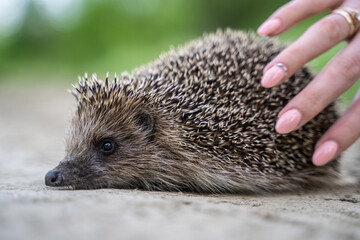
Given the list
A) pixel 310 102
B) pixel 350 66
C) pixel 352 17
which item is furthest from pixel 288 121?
pixel 352 17

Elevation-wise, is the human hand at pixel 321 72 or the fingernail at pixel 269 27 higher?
the fingernail at pixel 269 27

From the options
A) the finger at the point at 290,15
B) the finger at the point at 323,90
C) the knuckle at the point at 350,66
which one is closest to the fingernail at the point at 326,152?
the finger at the point at 323,90

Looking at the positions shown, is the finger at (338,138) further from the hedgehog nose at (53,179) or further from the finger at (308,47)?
the hedgehog nose at (53,179)

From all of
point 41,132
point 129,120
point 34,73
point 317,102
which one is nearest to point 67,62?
point 34,73

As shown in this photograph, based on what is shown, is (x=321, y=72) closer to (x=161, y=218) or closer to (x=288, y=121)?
(x=288, y=121)

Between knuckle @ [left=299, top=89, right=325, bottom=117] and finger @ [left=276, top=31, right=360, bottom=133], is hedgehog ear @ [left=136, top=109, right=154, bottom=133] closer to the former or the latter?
finger @ [left=276, top=31, right=360, bottom=133]

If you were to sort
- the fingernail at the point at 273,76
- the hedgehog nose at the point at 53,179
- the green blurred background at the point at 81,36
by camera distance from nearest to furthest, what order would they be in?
the fingernail at the point at 273,76
the hedgehog nose at the point at 53,179
the green blurred background at the point at 81,36
